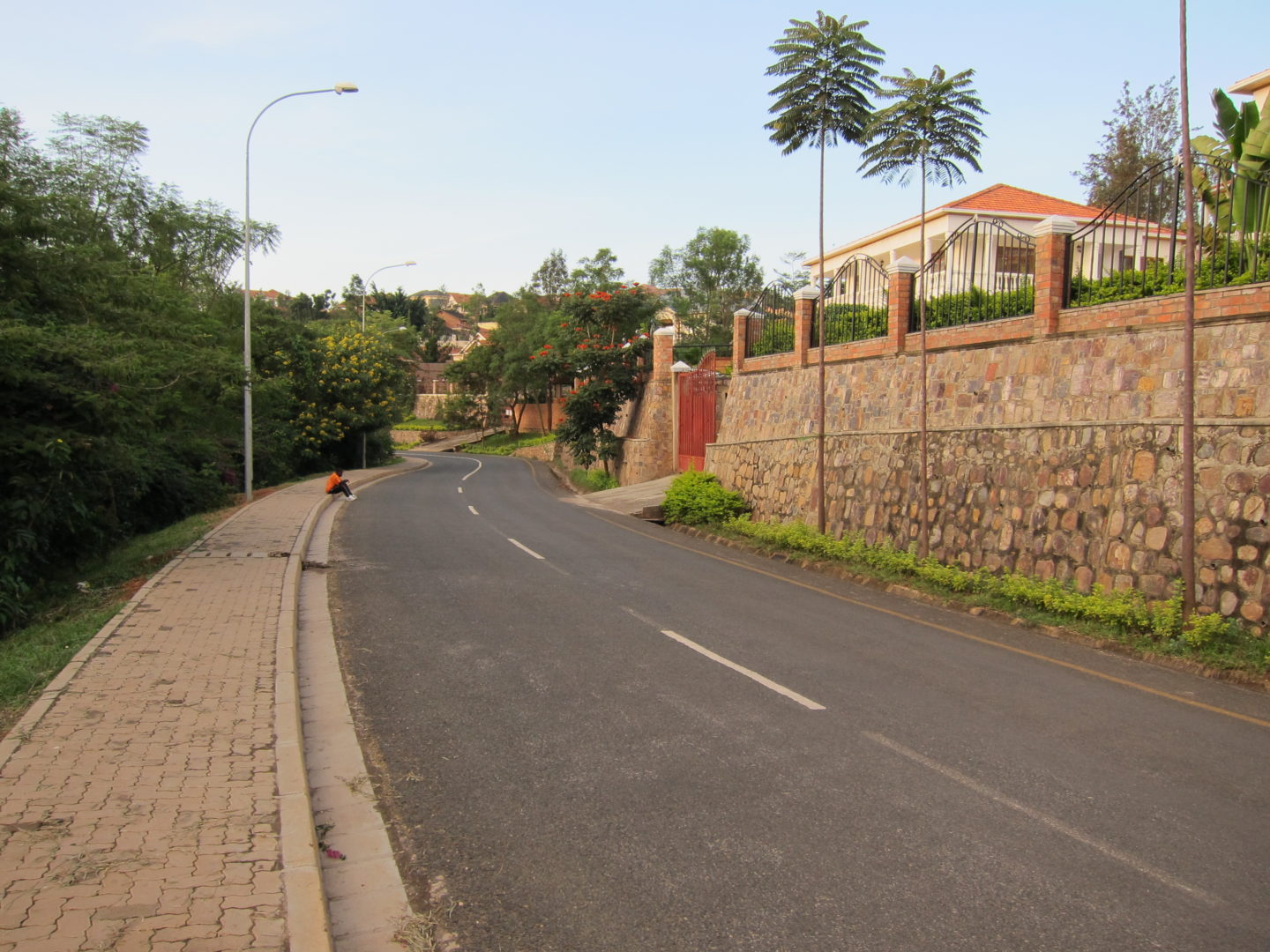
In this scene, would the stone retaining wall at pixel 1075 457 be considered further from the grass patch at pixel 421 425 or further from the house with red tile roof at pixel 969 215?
the grass patch at pixel 421 425

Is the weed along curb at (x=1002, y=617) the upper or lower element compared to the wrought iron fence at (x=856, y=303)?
lower

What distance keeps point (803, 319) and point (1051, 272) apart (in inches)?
307

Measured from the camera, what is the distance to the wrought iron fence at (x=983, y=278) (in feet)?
44.5

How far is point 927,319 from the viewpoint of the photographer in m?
15.9

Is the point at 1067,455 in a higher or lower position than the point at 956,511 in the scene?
higher

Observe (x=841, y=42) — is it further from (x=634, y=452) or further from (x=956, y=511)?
(x=634, y=452)

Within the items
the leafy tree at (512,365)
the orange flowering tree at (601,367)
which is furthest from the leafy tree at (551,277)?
the orange flowering tree at (601,367)

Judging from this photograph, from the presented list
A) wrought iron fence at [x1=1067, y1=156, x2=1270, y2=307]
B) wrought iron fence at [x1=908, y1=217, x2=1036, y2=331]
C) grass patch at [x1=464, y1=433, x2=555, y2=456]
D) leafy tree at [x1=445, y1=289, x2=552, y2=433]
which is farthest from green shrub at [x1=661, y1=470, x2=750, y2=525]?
grass patch at [x1=464, y1=433, x2=555, y2=456]

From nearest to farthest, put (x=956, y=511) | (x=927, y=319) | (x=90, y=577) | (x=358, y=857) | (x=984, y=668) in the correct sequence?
1. (x=358, y=857)
2. (x=984, y=668)
3. (x=956, y=511)
4. (x=90, y=577)
5. (x=927, y=319)

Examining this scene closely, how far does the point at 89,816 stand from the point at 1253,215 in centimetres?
1322

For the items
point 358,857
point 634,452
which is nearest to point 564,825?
point 358,857

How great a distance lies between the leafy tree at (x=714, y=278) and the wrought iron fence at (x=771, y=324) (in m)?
30.4

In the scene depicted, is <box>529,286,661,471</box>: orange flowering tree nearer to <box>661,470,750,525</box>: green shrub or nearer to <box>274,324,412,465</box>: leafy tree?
<box>274,324,412,465</box>: leafy tree

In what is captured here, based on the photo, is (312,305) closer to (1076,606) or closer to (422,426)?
(422,426)
